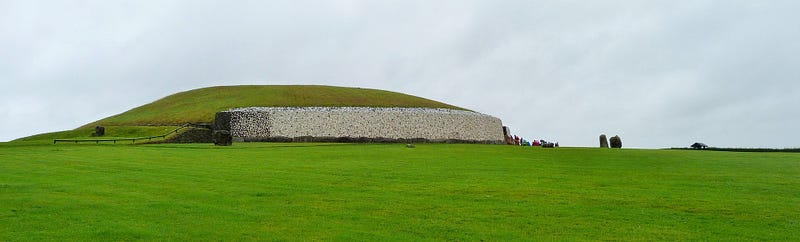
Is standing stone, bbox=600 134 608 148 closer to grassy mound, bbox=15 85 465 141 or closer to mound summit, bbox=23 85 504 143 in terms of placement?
mound summit, bbox=23 85 504 143

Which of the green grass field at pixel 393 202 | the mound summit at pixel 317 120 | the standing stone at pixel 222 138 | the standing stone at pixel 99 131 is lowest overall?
the green grass field at pixel 393 202

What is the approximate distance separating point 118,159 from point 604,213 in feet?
76.8

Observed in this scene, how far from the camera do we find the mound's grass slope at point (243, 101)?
70312 mm

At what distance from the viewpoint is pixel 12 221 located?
49.2ft

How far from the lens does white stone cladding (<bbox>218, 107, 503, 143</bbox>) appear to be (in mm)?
65875

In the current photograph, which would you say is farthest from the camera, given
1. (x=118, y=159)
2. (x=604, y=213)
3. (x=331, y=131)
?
(x=331, y=131)

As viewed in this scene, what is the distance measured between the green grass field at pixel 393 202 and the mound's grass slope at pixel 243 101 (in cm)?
4254

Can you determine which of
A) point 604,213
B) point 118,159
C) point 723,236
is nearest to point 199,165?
point 118,159

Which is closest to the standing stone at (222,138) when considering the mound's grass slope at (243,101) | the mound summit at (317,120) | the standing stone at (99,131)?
the mound summit at (317,120)

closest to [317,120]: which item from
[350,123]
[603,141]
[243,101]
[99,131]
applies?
[350,123]

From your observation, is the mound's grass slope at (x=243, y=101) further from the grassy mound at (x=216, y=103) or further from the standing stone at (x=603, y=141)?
the standing stone at (x=603, y=141)

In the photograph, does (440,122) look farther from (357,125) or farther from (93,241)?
(93,241)

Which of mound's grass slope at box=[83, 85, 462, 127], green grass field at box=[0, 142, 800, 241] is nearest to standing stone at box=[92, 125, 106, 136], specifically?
mound's grass slope at box=[83, 85, 462, 127]

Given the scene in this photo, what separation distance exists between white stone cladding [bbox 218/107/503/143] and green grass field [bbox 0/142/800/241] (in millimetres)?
37329
